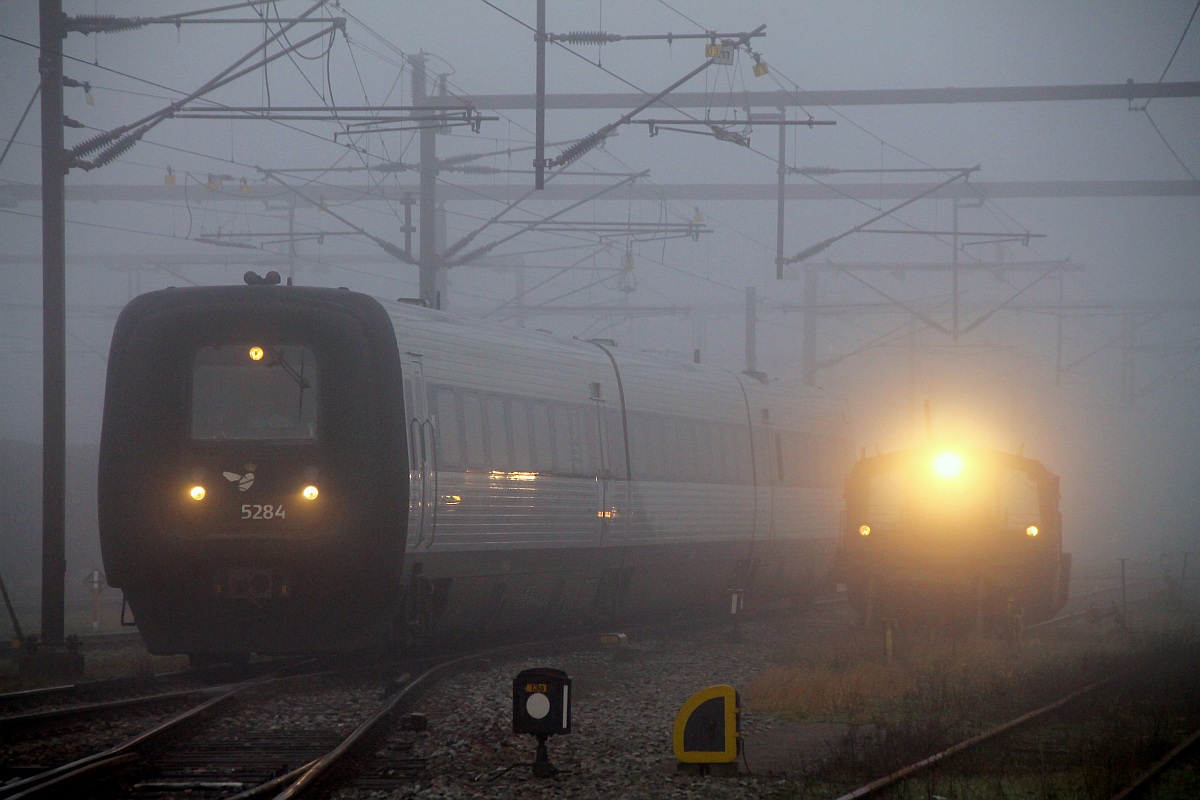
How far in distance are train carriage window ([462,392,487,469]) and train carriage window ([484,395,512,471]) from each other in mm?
132

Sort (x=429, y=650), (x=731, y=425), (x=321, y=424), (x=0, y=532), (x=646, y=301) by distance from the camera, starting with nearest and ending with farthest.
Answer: (x=321, y=424)
(x=429, y=650)
(x=731, y=425)
(x=0, y=532)
(x=646, y=301)

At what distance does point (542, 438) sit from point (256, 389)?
4300 millimetres

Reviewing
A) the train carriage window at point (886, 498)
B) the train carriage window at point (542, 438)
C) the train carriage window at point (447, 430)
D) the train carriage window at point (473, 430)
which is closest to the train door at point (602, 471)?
the train carriage window at point (542, 438)

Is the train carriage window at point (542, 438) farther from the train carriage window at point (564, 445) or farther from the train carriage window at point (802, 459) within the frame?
the train carriage window at point (802, 459)

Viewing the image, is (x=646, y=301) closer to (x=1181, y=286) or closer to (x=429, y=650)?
(x=1181, y=286)

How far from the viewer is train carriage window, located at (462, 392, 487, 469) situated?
15.2 metres

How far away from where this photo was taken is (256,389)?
13492 millimetres

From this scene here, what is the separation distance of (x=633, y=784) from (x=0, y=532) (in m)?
35.2

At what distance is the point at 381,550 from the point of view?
1340 centimetres

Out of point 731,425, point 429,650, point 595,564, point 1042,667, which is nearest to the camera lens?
point 1042,667

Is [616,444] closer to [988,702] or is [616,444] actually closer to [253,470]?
[253,470]

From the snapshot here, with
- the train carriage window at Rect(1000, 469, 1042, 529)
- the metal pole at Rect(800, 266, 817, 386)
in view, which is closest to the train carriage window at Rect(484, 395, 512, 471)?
the train carriage window at Rect(1000, 469, 1042, 529)

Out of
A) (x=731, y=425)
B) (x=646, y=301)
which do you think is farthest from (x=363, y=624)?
(x=646, y=301)

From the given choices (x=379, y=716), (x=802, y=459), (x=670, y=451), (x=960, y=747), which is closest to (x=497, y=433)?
(x=379, y=716)
